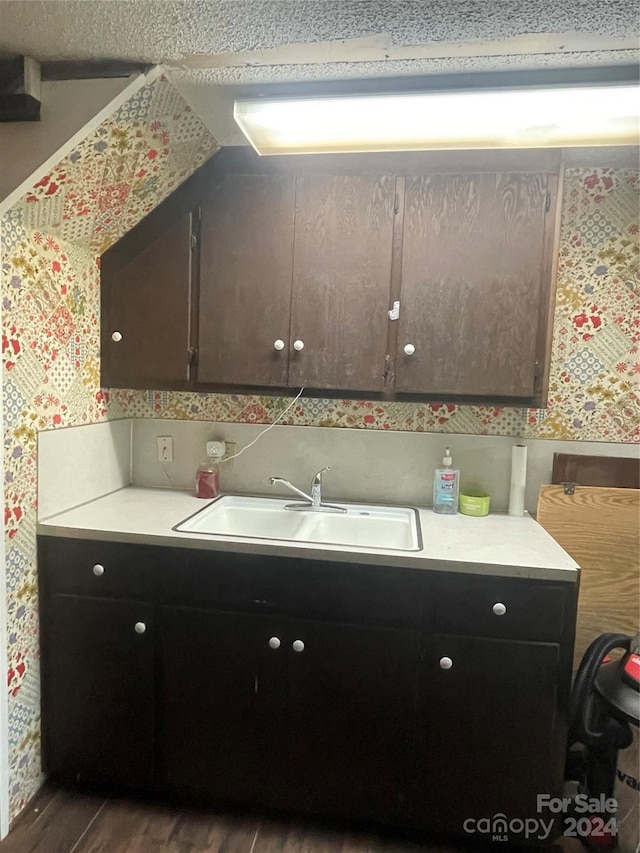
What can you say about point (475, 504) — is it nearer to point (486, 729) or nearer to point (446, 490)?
point (446, 490)

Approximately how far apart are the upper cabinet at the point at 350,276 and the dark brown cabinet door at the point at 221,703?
82 centimetres

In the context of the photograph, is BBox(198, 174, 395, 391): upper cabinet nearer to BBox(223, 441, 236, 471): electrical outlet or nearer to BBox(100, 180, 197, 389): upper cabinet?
BBox(100, 180, 197, 389): upper cabinet

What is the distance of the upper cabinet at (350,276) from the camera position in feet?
5.86

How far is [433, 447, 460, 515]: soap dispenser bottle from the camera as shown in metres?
2.05

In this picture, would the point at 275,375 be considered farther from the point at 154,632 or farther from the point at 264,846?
the point at 264,846

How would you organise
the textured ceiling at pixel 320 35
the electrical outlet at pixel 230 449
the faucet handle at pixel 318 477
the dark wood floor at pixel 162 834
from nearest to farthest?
the textured ceiling at pixel 320 35, the dark wood floor at pixel 162 834, the faucet handle at pixel 318 477, the electrical outlet at pixel 230 449

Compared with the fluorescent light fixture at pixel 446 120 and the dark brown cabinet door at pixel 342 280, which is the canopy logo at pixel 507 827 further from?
the fluorescent light fixture at pixel 446 120

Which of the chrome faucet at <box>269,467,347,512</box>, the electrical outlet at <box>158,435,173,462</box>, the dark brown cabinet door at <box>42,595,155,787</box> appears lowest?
the dark brown cabinet door at <box>42,595,155,787</box>

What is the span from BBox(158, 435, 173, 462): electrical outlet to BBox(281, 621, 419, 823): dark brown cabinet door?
38.3 inches

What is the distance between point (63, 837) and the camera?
1.69 metres

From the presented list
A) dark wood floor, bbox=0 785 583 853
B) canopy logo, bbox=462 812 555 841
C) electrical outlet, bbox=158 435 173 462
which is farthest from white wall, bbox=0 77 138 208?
canopy logo, bbox=462 812 555 841

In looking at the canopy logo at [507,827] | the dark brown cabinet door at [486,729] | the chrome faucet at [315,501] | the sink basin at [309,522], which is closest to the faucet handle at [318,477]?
the chrome faucet at [315,501]

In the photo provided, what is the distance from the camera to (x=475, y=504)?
2.03m

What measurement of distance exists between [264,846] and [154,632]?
72 cm
